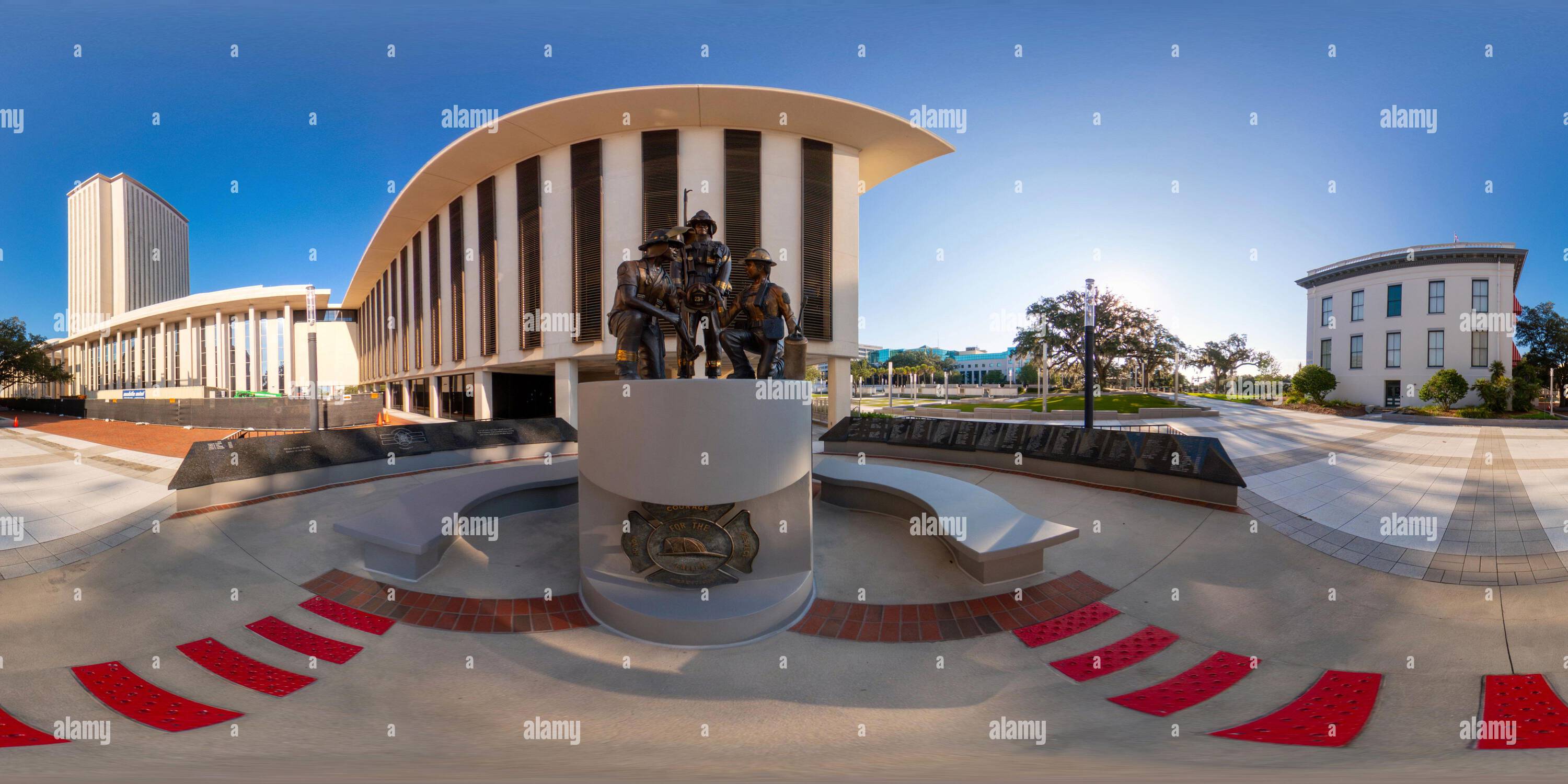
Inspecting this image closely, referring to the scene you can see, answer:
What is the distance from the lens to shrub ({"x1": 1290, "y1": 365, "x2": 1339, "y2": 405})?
99.7 ft

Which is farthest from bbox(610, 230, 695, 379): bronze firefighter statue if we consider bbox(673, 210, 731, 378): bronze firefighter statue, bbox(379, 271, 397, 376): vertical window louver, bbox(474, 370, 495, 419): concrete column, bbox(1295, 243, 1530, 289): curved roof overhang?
bbox(1295, 243, 1530, 289): curved roof overhang

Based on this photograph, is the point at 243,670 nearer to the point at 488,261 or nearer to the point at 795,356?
the point at 795,356

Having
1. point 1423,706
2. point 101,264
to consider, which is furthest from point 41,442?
point 101,264

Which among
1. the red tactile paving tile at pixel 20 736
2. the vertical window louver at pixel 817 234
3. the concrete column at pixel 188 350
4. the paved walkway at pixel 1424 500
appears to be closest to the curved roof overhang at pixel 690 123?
the vertical window louver at pixel 817 234

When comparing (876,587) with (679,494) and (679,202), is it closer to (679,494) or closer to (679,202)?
(679,494)

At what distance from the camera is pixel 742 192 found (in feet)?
60.5

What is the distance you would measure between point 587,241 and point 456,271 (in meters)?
10.9

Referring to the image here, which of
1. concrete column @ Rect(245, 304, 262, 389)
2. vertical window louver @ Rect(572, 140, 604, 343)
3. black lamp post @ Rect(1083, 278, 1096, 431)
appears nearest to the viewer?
black lamp post @ Rect(1083, 278, 1096, 431)

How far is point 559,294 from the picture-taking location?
769 inches

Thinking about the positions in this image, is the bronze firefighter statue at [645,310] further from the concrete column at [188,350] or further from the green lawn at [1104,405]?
the concrete column at [188,350]

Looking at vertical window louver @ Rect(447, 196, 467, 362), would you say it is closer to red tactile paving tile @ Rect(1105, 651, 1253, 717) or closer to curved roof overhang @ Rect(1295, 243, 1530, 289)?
red tactile paving tile @ Rect(1105, 651, 1253, 717)

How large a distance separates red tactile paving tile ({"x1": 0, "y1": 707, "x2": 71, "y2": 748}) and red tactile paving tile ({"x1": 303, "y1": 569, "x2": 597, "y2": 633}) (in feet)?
6.70

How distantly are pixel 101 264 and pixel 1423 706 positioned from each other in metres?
71.0

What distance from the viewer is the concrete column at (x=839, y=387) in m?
20.6
